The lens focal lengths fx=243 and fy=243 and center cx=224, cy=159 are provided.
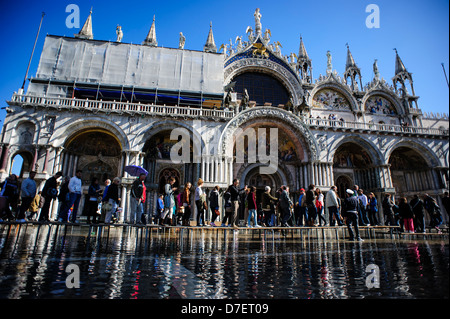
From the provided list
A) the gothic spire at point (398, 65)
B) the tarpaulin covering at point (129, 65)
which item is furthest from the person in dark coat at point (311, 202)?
the gothic spire at point (398, 65)

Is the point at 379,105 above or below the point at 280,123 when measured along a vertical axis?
above

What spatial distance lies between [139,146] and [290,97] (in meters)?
13.7

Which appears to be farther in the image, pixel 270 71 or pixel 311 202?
pixel 270 71

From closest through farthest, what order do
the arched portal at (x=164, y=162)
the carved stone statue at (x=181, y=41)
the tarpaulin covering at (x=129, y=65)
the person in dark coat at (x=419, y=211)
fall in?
the person in dark coat at (x=419, y=211) < the arched portal at (x=164, y=162) < the tarpaulin covering at (x=129, y=65) < the carved stone statue at (x=181, y=41)

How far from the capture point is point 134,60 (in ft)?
63.6

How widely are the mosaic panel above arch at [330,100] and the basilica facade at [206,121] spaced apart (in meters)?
0.13

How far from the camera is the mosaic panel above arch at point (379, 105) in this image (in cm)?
2294

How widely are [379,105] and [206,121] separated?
17.3 m

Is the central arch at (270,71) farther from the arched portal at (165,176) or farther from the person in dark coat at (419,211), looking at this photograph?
the person in dark coat at (419,211)

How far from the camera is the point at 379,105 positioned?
23.2m

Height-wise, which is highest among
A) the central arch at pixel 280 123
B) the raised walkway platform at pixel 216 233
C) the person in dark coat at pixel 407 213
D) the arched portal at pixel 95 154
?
the central arch at pixel 280 123

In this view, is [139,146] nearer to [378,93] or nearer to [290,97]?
[290,97]

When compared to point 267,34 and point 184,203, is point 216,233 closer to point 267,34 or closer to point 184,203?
point 184,203

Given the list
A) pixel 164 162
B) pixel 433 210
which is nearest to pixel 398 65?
pixel 433 210
